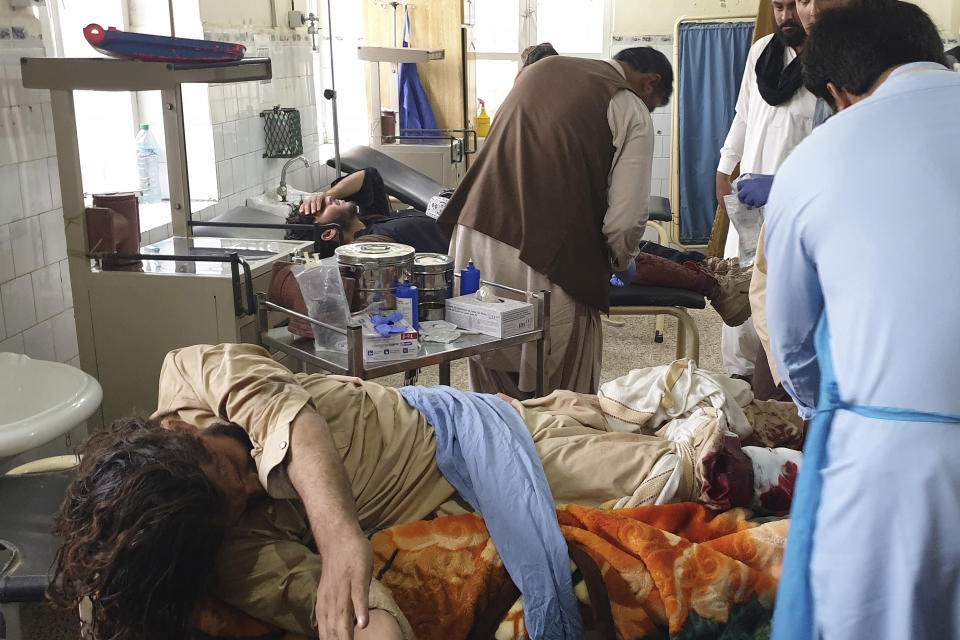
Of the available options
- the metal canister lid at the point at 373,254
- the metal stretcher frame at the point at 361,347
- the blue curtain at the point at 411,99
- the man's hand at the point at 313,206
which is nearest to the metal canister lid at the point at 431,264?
the metal canister lid at the point at 373,254

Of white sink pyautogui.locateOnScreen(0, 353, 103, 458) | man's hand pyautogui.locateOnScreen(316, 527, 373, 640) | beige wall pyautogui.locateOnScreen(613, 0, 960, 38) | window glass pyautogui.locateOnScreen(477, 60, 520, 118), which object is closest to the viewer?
man's hand pyautogui.locateOnScreen(316, 527, 373, 640)

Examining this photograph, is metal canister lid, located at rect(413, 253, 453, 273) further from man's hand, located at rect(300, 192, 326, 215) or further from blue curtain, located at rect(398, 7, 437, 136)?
blue curtain, located at rect(398, 7, 437, 136)

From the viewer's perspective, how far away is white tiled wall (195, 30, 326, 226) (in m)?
4.30

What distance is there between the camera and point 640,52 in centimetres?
306

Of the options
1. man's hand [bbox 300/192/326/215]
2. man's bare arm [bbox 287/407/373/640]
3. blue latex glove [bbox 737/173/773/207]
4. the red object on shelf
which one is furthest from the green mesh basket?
man's bare arm [bbox 287/407/373/640]

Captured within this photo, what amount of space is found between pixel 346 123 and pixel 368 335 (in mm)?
4331

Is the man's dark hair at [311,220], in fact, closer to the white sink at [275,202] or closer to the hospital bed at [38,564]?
the white sink at [275,202]

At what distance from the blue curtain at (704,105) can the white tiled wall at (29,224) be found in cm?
444

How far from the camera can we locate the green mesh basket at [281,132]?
483 centimetres

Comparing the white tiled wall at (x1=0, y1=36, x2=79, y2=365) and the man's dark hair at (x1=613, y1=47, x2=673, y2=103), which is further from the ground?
the man's dark hair at (x1=613, y1=47, x2=673, y2=103)

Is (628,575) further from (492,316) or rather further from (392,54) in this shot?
(392,54)

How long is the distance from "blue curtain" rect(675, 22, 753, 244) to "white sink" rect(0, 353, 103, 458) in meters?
4.86

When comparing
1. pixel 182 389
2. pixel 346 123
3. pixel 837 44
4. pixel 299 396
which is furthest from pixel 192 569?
pixel 346 123

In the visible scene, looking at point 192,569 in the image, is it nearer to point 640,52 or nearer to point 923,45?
point 923,45
